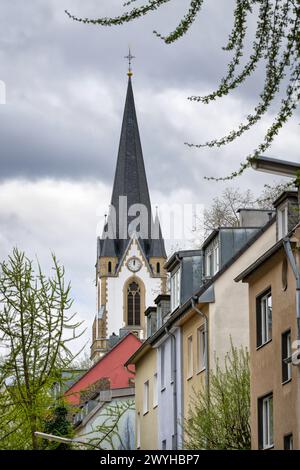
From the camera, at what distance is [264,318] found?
29078mm

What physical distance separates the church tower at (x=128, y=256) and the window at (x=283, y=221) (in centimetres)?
11369

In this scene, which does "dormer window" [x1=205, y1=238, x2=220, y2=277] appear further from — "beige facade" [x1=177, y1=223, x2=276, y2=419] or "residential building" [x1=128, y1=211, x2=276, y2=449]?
"beige facade" [x1=177, y1=223, x2=276, y2=419]

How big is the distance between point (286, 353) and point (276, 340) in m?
0.65

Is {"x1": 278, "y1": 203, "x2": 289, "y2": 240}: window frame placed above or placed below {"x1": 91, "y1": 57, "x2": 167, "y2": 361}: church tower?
below

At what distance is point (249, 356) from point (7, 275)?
786 cm

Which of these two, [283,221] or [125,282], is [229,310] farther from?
[125,282]

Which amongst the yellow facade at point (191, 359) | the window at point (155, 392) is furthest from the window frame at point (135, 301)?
the yellow facade at point (191, 359)

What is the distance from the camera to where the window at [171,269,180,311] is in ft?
137

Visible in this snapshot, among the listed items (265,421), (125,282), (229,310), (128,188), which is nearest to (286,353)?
(265,421)

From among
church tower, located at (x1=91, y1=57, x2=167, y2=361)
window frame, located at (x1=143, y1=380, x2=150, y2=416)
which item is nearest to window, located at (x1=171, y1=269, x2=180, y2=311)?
window frame, located at (x1=143, y1=380, x2=150, y2=416)

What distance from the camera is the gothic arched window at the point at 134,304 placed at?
145 m

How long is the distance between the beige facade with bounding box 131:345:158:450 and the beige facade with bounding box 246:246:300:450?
1552cm

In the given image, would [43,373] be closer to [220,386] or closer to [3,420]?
[3,420]

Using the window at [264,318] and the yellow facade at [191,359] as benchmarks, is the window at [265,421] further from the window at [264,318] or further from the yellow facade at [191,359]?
the yellow facade at [191,359]
